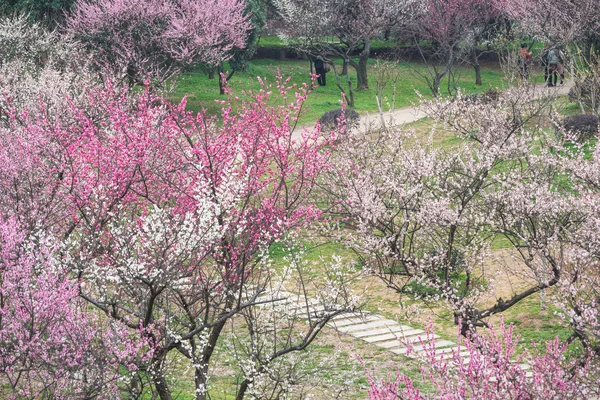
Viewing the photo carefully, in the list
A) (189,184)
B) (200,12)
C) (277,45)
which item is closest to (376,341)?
(189,184)

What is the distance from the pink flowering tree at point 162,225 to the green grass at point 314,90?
57.7 ft

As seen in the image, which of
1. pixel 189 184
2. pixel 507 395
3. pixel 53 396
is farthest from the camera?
pixel 189 184

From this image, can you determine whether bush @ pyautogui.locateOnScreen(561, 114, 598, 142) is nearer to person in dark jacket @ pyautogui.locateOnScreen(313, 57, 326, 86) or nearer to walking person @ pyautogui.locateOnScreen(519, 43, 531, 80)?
walking person @ pyautogui.locateOnScreen(519, 43, 531, 80)

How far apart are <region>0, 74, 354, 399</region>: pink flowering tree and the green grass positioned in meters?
17.6

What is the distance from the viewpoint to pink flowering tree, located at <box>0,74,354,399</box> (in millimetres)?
8766

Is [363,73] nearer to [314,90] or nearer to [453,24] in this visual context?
[314,90]

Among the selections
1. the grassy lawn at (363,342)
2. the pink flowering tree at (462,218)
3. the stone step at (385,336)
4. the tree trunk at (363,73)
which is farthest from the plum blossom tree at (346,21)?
the stone step at (385,336)

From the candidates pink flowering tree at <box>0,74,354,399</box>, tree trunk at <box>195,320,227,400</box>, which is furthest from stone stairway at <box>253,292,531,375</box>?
tree trunk at <box>195,320,227,400</box>

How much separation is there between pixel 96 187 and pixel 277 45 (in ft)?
127

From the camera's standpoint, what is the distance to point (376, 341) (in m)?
13.6

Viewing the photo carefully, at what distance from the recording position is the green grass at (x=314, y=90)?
3384 cm

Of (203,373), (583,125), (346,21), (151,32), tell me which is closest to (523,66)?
(583,125)

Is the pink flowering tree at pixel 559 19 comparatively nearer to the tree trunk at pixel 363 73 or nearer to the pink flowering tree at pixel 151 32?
the tree trunk at pixel 363 73

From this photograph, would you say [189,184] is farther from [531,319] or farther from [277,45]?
[277,45]
